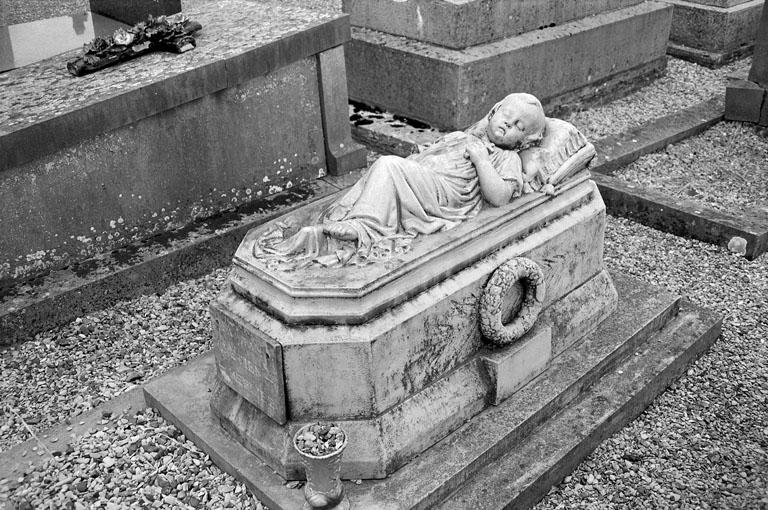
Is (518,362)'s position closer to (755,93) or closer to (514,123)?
(514,123)

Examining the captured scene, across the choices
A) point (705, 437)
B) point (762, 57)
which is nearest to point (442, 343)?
point (705, 437)

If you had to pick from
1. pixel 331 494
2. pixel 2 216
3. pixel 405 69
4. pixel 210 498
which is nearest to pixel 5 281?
pixel 2 216

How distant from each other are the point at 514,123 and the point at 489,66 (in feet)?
11.4

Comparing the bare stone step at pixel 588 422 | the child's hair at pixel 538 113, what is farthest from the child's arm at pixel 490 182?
the bare stone step at pixel 588 422

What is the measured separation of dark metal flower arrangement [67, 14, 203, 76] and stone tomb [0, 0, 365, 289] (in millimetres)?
97

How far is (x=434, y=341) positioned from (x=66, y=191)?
9.89 ft

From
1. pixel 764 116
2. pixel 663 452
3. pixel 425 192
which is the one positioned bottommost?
pixel 663 452

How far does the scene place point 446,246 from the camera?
417 centimetres

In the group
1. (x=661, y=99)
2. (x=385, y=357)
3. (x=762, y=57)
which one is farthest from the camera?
(x=661, y=99)

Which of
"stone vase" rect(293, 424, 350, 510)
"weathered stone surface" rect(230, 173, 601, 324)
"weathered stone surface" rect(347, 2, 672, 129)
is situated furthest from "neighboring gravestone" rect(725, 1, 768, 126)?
"stone vase" rect(293, 424, 350, 510)

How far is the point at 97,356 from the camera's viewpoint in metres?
5.25

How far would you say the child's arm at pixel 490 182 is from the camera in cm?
447

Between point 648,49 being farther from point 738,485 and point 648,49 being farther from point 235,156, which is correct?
point 738,485

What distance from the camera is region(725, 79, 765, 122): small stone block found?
8.39 meters
